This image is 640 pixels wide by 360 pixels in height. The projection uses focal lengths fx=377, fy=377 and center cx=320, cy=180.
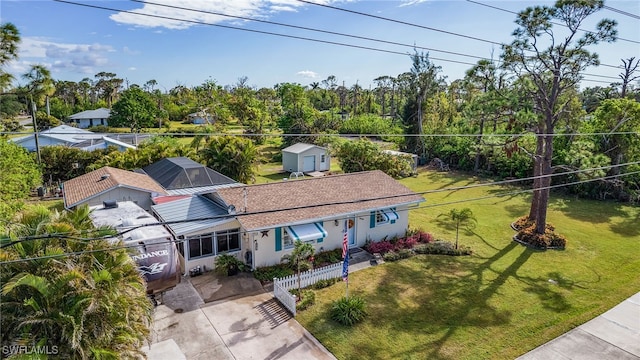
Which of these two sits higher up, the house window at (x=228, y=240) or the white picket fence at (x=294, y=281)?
the house window at (x=228, y=240)

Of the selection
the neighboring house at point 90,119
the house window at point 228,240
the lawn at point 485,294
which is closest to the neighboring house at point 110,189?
the house window at point 228,240

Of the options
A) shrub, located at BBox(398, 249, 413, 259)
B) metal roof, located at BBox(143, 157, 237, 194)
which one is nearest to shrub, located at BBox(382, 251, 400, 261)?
shrub, located at BBox(398, 249, 413, 259)

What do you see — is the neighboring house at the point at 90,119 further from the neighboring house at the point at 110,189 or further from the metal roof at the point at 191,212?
the metal roof at the point at 191,212

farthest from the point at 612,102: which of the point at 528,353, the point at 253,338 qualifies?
the point at 253,338

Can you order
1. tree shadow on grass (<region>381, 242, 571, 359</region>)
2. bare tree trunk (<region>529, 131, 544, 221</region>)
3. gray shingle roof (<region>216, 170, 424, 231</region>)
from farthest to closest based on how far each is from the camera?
bare tree trunk (<region>529, 131, 544, 221</region>)
gray shingle roof (<region>216, 170, 424, 231</region>)
tree shadow on grass (<region>381, 242, 571, 359</region>)

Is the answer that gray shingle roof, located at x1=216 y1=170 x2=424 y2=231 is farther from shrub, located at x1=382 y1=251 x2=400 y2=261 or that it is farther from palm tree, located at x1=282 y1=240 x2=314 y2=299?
shrub, located at x1=382 y1=251 x2=400 y2=261
